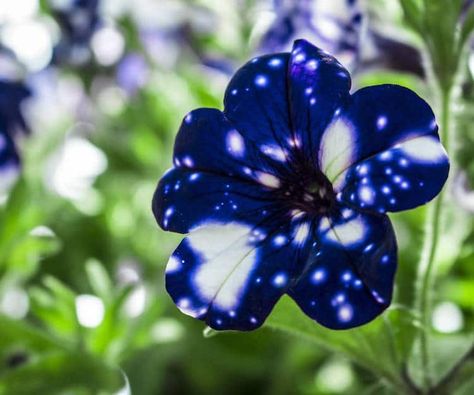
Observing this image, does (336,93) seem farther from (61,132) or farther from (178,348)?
(61,132)

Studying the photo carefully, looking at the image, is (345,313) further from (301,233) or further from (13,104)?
(13,104)

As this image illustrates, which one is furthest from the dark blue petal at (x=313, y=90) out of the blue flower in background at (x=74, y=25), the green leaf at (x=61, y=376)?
the blue flower in background at (x=74, y=25)

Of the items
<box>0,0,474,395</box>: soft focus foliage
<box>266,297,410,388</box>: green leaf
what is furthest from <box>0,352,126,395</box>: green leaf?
<box>266,297,410,388</box>: green leaf

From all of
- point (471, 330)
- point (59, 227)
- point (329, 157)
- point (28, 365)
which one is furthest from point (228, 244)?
point (59, 227)

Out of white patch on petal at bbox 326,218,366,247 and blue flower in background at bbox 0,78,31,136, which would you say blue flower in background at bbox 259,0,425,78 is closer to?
white patch on petal at bbox 326,218,366,247

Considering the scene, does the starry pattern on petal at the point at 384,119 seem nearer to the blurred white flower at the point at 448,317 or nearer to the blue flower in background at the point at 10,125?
the blurred white flower at the point at 448,317
